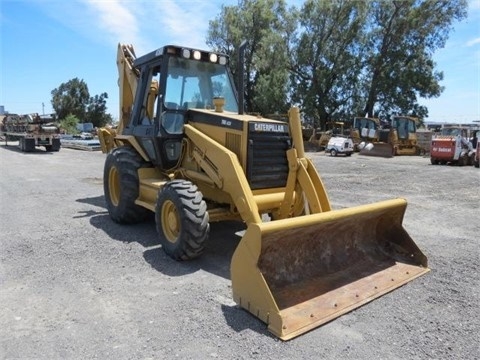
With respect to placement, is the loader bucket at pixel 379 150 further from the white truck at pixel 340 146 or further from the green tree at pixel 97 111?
the green tree at pixel 97 111

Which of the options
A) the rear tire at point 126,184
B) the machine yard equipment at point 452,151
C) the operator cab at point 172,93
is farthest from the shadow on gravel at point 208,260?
the machine yard equipment at point 452,151

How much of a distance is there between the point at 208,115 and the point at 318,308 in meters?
2.98

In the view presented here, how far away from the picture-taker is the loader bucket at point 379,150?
25531 mm

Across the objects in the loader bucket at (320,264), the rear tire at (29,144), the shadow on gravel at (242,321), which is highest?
the rear tire at (29,144)

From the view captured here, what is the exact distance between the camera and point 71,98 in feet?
166

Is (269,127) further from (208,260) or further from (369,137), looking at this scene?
(369,137)

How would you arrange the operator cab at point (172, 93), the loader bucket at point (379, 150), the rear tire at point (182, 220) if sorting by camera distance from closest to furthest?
the rear tire at point (182, 220) < the operator cab at point (172, 93) < the loader bucket at point (379, 150)

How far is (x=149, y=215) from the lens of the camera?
272 inches

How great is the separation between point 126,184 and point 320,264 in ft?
10.9

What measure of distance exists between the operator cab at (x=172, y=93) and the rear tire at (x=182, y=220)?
3.48 feet

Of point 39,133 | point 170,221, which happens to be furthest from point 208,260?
point 39,133

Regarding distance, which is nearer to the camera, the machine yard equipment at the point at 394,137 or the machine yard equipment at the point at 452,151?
the machine yard equipment at the point at 452,151

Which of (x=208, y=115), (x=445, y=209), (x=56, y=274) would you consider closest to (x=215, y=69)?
(x=208, y=115)

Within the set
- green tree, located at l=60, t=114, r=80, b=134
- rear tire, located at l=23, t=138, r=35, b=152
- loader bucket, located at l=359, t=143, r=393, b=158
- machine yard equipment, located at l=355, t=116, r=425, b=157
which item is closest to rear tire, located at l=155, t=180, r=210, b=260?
rear tire, located at l=23, t=138, r=35, b=152
